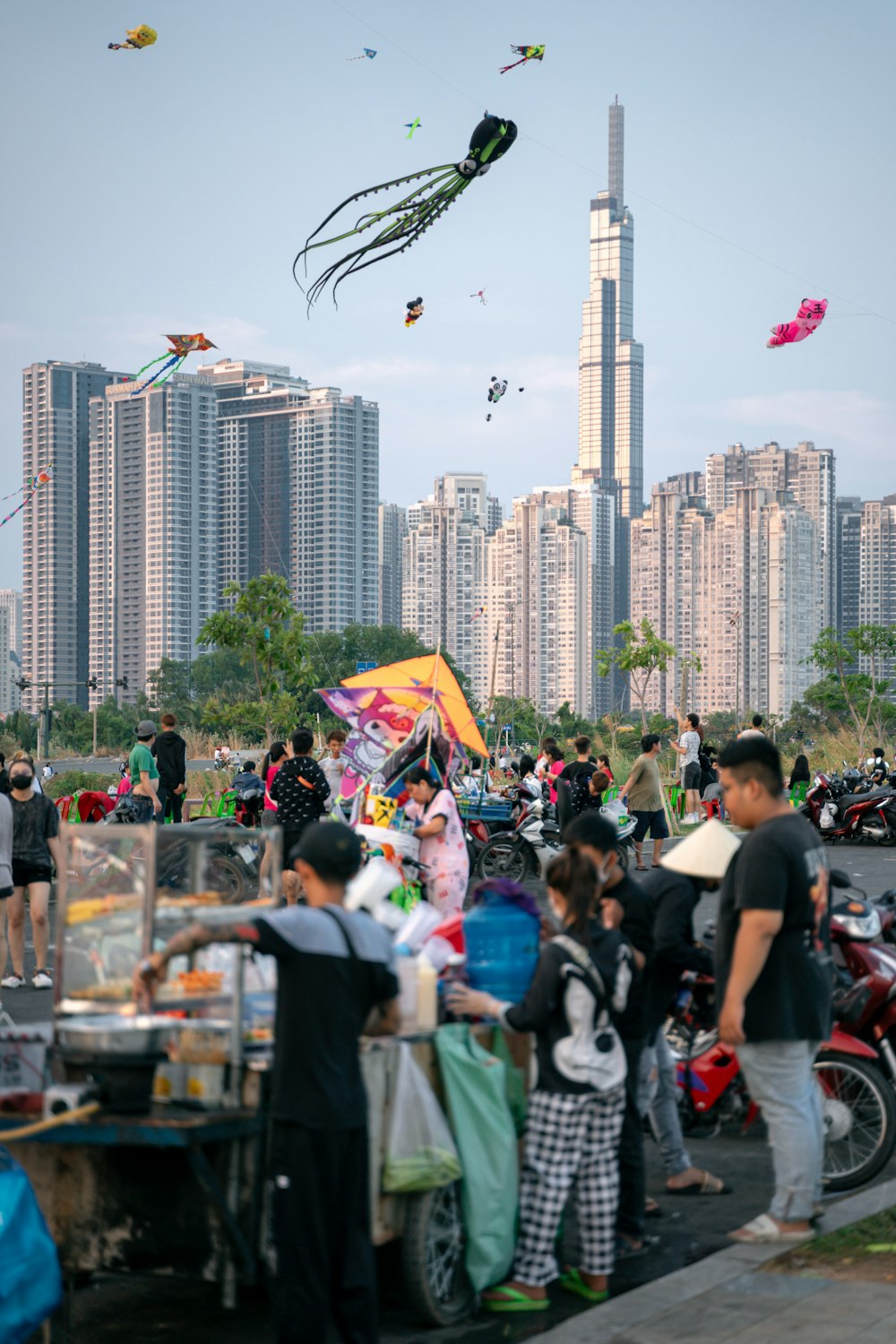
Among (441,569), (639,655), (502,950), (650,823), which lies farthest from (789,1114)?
Result: (441,569)

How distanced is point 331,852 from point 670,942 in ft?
6.64

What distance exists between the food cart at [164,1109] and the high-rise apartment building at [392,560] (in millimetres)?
130817

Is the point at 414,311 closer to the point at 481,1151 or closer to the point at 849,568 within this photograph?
the point at 481,1151

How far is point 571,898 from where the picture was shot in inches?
190

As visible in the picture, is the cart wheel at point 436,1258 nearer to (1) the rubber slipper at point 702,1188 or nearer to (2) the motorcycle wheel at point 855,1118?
(1) the rubber slipper at point 702,1188

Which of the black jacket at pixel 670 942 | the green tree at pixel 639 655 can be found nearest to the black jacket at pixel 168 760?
the black jacket at pixel 670 942

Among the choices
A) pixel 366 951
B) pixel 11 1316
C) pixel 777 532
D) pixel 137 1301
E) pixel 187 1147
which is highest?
pixel 777 532

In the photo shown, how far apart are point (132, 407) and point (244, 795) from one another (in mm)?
86665

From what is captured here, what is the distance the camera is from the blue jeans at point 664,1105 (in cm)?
571

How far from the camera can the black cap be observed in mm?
4109

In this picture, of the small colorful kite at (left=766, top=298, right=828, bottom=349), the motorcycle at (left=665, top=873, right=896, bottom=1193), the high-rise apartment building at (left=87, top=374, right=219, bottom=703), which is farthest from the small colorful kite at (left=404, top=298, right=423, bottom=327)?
the high-rise apartment building at (left=87, top=374, right=219, bottom=703)

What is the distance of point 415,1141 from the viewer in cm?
452

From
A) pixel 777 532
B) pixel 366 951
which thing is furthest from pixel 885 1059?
pixel 777 532

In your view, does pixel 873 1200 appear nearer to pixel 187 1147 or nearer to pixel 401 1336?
pixel 401 1336
